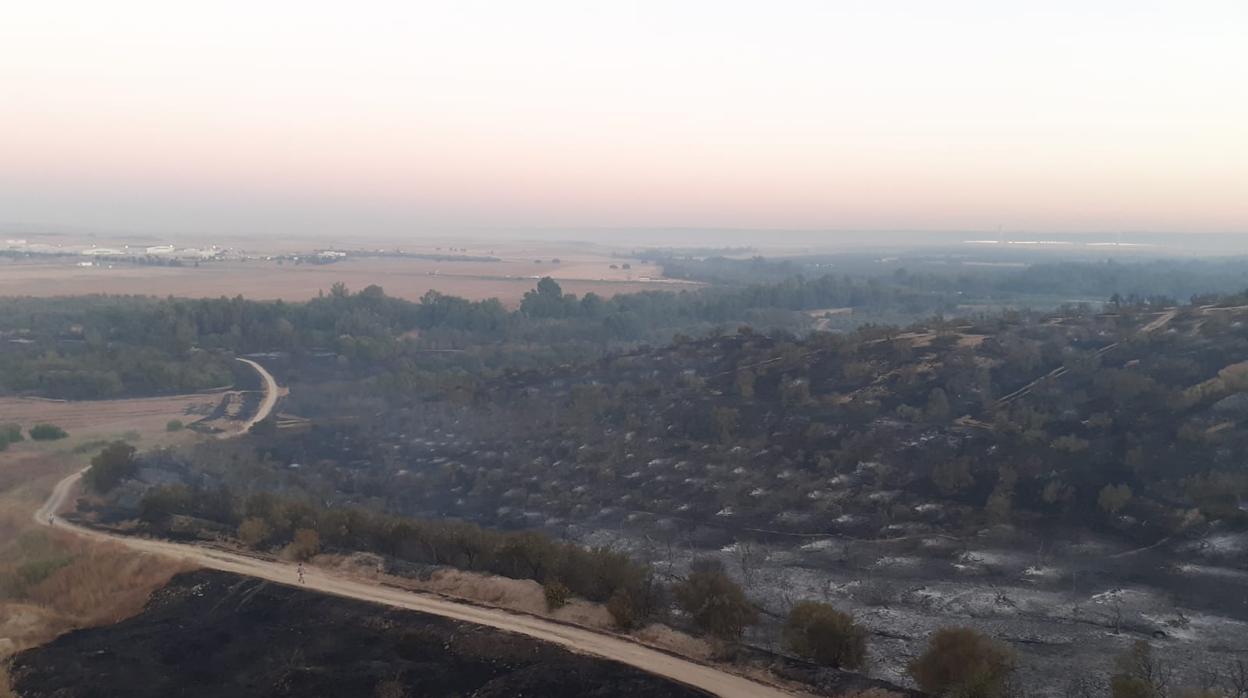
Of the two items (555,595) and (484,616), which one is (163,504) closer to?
(484,616)

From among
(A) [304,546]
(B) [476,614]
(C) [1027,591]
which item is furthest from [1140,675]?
(A) [304,546]

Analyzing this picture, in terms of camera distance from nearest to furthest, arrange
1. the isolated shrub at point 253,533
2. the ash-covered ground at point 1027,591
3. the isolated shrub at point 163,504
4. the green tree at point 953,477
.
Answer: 1. the ash-covered ground at point 1027,591
2. the isolated shrub at point 253,533
3. the isolated shrub at point 163,504
4. the green tree at point 953,477

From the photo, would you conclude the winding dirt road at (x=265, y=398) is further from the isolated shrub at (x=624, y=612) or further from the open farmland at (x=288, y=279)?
the isolated shrub at (x=624, y=612)

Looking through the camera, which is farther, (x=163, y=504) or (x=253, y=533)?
(x=163, y=504)

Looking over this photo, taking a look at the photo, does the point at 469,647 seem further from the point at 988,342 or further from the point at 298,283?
the point at 298,283

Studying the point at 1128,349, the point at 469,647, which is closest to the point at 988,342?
the point at 1128,349

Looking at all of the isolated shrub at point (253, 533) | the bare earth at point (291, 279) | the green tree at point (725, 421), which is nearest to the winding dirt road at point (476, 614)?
the isolated shrub at point (253, 533)
